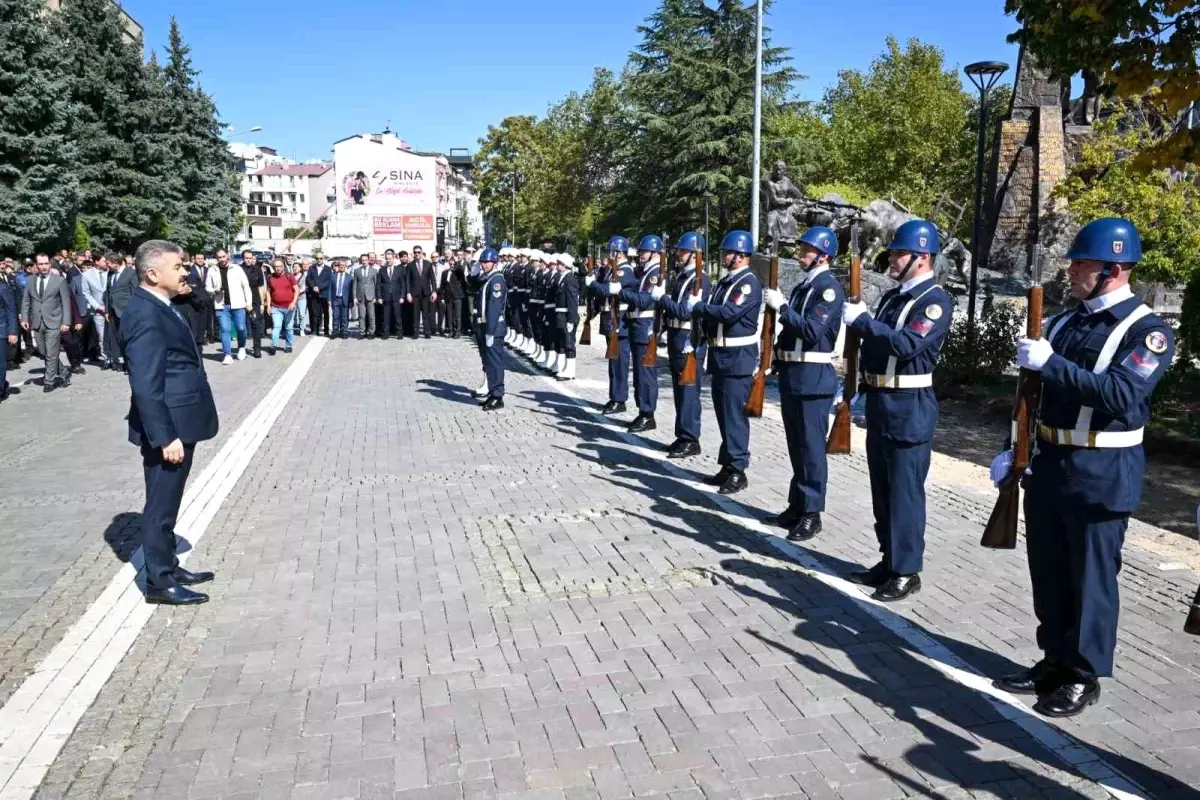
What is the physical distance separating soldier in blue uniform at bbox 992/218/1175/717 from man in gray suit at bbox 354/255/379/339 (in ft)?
66.0

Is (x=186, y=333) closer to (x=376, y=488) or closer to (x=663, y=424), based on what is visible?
(x=376, y=488)

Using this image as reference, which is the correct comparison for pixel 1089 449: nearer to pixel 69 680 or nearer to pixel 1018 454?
pixel 1018 454

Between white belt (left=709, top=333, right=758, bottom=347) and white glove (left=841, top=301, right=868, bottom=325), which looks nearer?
white glove (left=841, top=301, right=868, bottom=325)

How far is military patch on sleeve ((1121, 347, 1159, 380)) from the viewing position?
384 centimetres

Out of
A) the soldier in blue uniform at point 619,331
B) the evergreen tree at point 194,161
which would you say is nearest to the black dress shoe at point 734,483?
the soldier in blue uniform at point 619,331

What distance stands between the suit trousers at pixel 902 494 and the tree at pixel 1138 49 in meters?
3.39

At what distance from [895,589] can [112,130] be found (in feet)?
115

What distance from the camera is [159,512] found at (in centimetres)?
555

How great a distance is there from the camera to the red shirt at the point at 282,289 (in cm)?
1950

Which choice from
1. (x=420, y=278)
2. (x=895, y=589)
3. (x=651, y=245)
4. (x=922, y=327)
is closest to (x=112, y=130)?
(x=420, y=278)

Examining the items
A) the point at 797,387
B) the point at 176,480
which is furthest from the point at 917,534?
the point at 176,480

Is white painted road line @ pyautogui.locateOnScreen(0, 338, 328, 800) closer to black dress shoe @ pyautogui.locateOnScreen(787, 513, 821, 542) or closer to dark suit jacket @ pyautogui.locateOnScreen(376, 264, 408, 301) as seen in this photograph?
black dress shoe @ pyautogui.locateOnScreen(787, 513, 821, 542)

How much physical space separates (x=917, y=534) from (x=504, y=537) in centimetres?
280

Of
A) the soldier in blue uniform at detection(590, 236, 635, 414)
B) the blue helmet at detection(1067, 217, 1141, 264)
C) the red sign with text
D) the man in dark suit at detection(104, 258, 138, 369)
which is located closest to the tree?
the blue helmet at detection(1067, 217, 1141, 264)
